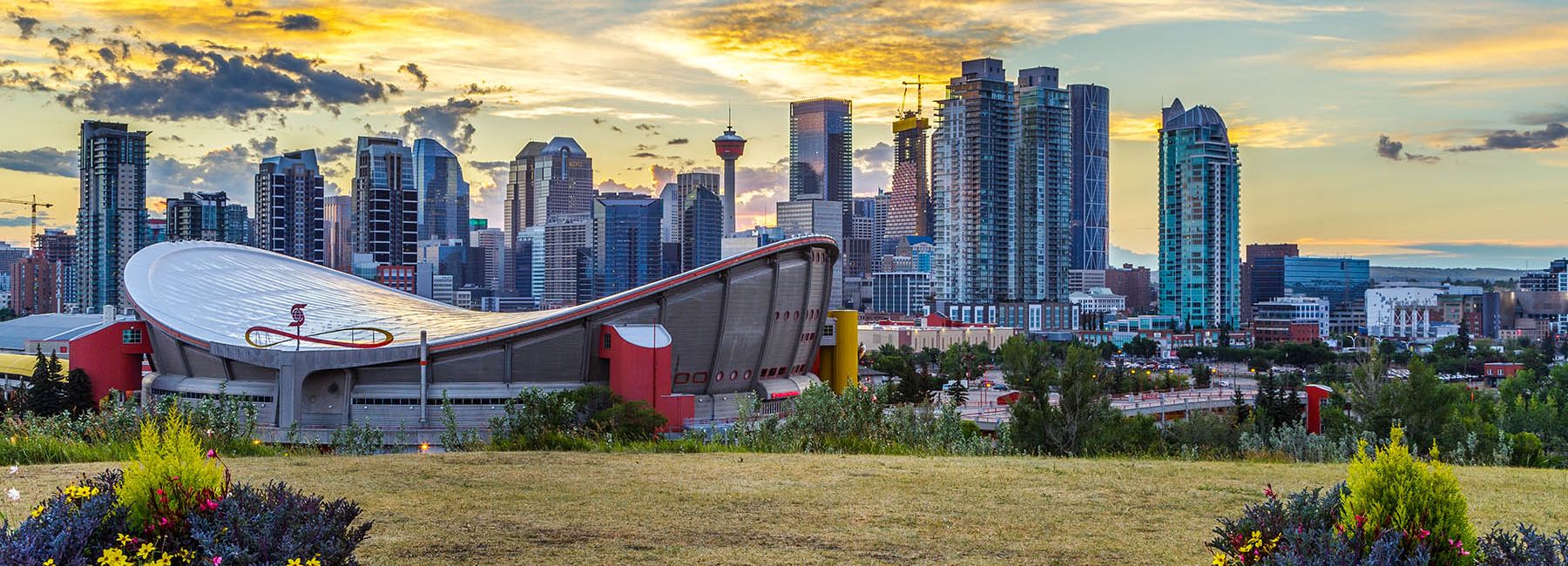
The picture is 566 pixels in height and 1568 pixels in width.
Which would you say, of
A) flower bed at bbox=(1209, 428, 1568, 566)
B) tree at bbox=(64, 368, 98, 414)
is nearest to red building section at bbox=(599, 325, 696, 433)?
tree at bbox=(64, 368, 98, 414)

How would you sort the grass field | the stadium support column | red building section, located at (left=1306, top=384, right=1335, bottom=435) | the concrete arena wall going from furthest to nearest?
the stadium support column
red building section, located at (left=1306, top=384, right=1335, bottom=435)
the concrete arena wall
the grass field

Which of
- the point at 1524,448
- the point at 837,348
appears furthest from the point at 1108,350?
the point at 1524,448

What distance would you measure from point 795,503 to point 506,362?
146 ft

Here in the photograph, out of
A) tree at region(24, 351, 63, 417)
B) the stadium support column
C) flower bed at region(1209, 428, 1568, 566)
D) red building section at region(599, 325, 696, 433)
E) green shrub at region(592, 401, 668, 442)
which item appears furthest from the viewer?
the stadium support column

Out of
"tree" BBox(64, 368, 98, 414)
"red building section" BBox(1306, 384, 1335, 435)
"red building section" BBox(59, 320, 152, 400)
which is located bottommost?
"red building section" BBox(1306, 384, 1335, 435)

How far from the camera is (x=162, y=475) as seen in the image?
827cm

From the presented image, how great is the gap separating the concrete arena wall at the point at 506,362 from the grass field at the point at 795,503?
1469 inches

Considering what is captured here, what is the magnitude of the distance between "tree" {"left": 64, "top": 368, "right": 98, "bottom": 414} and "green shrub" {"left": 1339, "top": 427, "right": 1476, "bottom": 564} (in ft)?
191

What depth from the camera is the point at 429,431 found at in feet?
174

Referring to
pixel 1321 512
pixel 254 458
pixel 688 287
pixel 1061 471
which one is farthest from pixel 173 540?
pixel 688 287

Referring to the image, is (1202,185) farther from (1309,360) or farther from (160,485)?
(160,485)

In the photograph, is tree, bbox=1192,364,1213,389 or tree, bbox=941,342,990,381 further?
tree, bbox=1192,364,1213,389

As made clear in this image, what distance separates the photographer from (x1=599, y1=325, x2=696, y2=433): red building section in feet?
175

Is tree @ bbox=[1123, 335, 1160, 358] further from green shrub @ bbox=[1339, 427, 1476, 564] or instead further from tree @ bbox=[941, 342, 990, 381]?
green shrub @ bbox=[1339, 427, 1476, 564]
